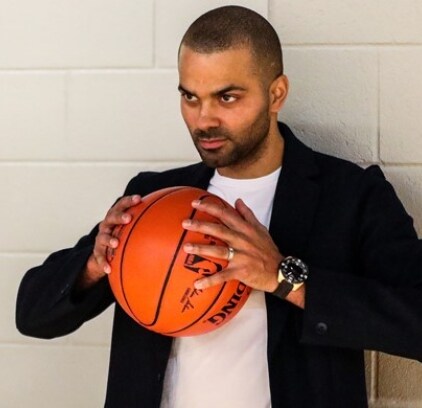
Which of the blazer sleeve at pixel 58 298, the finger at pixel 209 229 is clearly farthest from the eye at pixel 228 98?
the blazer sleeve at pixel 58 298

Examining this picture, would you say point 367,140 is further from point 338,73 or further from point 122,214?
point 122,214

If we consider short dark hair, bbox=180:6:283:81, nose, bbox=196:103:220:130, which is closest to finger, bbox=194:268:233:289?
nose, bbox=196:103:220:130

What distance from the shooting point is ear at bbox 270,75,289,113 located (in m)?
1.54

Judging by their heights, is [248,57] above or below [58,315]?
above

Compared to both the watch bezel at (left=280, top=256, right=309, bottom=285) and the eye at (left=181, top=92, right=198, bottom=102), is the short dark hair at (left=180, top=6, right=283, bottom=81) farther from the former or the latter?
the watch bezel at (left=280, top=256, right=309, bottom=285)

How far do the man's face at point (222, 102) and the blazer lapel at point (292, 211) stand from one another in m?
0.11

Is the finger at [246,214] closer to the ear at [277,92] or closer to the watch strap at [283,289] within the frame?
the watch strap at [283,289]

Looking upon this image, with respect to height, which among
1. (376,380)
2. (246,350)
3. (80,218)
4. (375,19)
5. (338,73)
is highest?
(375,19)

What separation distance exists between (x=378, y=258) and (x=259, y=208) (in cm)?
26

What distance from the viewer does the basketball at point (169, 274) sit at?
4.26ft

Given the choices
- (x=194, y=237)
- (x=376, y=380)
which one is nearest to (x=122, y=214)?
(x=194, y=237)

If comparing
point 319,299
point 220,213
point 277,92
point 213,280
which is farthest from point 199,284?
point 277,92

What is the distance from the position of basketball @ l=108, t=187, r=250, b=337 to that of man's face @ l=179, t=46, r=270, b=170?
0.15 meters

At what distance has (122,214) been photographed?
1391 millimetres
